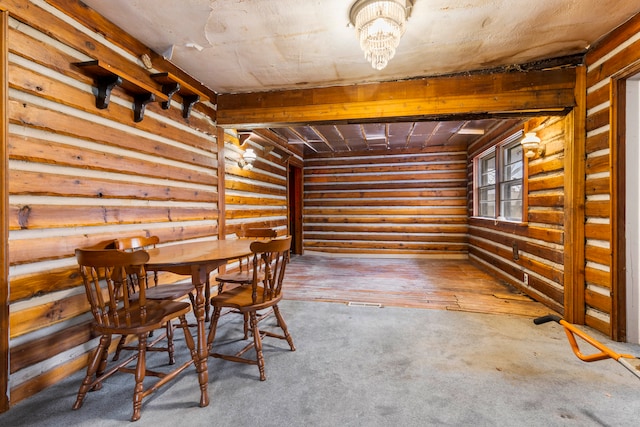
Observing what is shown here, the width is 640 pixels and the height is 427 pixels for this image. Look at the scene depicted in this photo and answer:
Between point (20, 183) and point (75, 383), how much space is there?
4.37ft

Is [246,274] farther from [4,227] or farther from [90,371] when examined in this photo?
[4,227]

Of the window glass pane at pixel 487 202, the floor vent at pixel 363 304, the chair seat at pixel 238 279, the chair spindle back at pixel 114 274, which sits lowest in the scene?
the floor vent at pixel 363 304

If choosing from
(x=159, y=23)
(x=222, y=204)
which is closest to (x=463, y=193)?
(x=222, y=204)

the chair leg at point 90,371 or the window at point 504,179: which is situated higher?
the window at point 504,179

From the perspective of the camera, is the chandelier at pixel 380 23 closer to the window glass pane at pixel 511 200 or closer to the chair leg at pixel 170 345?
the chair leg at pixel 170 345

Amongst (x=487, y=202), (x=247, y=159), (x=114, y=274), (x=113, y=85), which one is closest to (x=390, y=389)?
(x=114, y=274)

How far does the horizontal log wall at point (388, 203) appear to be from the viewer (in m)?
6.63

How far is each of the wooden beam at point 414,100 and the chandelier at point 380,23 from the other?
1.17 metres

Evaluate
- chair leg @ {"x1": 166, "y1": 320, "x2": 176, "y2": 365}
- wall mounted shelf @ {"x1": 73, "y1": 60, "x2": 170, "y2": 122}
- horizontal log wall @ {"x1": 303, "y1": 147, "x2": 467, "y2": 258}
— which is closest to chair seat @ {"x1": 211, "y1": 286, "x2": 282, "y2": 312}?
chair leg @ {"x1": 166, "y1": 320, "x2": 176, "y2": 365}

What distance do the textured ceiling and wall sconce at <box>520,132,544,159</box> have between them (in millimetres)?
950

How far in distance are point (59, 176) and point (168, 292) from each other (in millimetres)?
1070

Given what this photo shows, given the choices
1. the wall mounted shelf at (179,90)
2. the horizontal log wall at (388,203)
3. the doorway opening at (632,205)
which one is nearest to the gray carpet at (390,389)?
the doorway opening at (632,205)

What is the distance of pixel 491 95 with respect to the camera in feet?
10.0

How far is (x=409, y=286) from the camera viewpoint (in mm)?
4305
